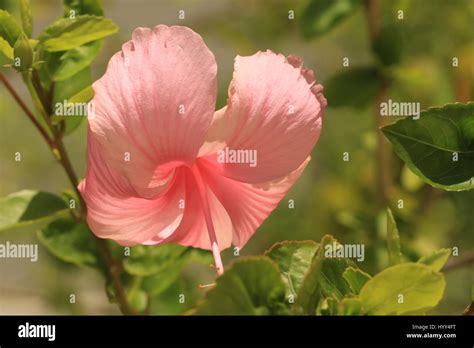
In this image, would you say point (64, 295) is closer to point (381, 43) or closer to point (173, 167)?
point (381, 43)

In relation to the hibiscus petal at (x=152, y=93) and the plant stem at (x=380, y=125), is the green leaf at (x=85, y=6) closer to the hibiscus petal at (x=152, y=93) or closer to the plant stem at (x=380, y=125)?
the hibiscus petal at (x=152, y=93)

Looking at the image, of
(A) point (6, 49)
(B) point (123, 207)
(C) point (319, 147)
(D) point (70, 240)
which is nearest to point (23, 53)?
(A) point (6, 49)

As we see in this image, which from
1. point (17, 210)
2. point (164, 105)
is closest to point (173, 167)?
point (164, 105)

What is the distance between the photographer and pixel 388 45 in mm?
946

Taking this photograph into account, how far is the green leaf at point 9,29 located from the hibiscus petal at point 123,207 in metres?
0.13

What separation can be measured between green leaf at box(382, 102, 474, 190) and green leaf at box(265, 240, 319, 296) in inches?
3.4

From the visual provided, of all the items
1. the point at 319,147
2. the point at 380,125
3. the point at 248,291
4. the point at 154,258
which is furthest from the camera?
the point at 319,147

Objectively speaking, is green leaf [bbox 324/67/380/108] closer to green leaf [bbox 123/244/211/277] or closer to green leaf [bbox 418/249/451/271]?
green leaf [bbox 123/244/211/277]

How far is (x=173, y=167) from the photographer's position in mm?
507

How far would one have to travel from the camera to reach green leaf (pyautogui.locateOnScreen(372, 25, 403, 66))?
94 centimetres

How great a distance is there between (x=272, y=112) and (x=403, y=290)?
13cm

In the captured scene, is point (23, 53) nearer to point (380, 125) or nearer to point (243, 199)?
point (243, 199)

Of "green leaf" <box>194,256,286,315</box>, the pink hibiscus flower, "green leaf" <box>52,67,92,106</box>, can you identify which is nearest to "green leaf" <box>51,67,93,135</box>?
"green leaf" <box>52,67,92,106</box>
